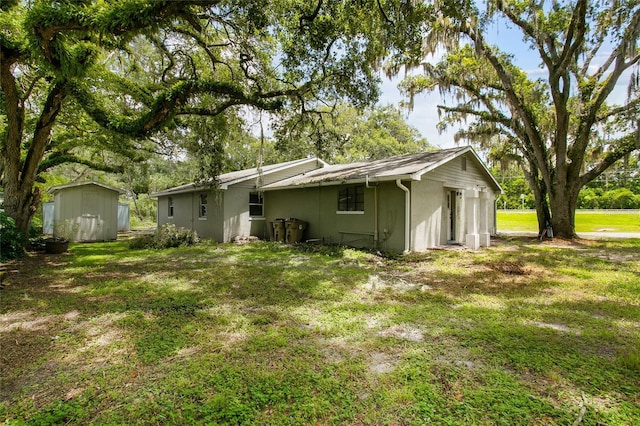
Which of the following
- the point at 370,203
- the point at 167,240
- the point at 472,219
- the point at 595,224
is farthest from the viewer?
the point at 595,224

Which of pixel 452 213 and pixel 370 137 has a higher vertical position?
pixel 370 137

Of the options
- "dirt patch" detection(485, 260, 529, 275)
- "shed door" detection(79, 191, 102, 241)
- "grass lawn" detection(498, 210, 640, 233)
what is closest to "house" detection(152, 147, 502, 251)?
"dirt patch" detection(485, 260, 529, 275)

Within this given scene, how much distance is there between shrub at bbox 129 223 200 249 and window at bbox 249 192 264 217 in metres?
2.95

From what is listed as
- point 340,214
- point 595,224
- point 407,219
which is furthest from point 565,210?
point 595,224

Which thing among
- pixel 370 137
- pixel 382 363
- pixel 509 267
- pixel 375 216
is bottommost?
pixel 382 363

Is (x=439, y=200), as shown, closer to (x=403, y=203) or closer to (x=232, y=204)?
(x=403, y=203)

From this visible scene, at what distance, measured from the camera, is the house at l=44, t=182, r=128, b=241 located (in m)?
13.5

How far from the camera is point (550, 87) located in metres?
13.1

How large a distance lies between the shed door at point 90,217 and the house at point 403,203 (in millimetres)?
8001

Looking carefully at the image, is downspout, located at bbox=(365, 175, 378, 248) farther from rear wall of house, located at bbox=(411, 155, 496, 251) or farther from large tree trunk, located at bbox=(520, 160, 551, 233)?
large tree trunk, located at bbox=(520, 160, 551, 233)

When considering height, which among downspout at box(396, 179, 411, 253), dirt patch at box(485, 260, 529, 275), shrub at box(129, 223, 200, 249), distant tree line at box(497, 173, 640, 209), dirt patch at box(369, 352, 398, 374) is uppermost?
distant tree line at box(497, 173, 640, 209)

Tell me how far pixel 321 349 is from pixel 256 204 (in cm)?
1215

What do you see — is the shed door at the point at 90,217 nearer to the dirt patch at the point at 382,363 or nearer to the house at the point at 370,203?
the house at the point at 370,203

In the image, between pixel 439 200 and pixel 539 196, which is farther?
pixel 539 196
